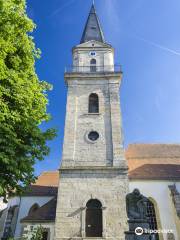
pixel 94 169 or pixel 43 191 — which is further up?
pixel 43 191

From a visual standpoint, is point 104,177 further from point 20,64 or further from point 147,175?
point 20,64

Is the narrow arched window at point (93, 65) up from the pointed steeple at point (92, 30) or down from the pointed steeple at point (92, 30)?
down

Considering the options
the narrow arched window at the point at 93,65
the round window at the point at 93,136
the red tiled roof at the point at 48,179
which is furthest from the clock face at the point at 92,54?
the red tiled roof at the point at 48,179

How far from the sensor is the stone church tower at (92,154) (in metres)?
15.9

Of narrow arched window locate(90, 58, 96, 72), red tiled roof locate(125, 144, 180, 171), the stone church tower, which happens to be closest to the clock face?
the stone church tower

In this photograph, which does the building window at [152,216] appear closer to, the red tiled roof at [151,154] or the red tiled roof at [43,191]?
the red tiled roof at [151,154]

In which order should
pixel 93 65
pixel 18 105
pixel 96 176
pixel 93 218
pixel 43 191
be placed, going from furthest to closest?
pixel 93 65 → pixel 43 191 → pixel 96 176 → pixel 93 218 → pixel 18 105

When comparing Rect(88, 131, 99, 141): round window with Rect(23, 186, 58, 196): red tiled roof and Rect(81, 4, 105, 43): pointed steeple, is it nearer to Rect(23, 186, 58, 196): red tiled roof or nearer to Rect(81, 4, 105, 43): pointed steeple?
Rect(23, 186, 58, 196): red tiled roof

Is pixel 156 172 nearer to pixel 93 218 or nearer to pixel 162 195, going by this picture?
pixel 162 195

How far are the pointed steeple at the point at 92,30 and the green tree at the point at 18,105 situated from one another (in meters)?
16.8

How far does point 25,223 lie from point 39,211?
1347 millimetres

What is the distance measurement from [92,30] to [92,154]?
15.9 meters

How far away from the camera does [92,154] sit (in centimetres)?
1872

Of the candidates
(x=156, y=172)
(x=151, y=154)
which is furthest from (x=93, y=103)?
(x=156, y=172)
